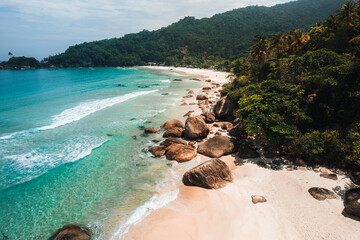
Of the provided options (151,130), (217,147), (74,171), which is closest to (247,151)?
(217,147)

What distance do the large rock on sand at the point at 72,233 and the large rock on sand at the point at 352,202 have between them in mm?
14363

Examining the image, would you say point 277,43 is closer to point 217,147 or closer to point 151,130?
point 217,147

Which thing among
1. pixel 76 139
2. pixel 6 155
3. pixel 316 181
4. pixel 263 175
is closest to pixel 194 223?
pixel 263 175

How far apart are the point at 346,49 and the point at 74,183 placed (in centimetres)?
3270

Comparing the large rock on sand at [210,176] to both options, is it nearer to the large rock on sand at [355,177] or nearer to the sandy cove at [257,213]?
the sandy cove at [257,213]

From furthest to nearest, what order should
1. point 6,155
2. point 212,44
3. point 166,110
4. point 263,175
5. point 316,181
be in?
point 212,44, point 166,110, point 6,155, point 263,175, point 316,181

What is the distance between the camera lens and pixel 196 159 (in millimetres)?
16125

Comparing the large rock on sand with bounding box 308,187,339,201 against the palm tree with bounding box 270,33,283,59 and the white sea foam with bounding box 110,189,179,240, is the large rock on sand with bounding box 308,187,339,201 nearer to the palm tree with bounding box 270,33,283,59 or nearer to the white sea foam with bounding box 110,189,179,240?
the white sea foam with bounding box 110,189,179,240

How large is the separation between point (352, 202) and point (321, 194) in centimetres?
150

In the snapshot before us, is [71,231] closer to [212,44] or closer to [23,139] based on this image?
[23,139]

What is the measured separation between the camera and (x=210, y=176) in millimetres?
12461

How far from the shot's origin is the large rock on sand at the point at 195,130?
1938 centimetres

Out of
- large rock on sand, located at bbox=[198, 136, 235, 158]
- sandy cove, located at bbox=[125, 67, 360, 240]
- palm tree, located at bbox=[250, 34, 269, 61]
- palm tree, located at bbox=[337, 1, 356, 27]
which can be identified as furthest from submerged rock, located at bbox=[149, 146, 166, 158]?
A: palm tree, located at bbox=[250, 34, 269, 61]

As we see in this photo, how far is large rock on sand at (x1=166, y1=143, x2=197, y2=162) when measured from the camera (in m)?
16.1
